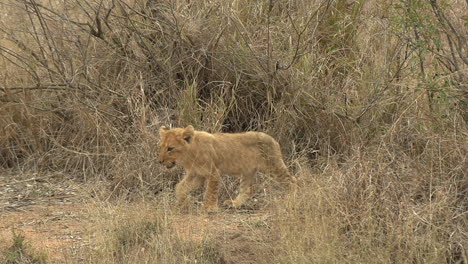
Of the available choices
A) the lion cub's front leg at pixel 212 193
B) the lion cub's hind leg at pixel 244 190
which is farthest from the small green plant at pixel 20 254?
the lion cub's hind leg at pixel 244 190

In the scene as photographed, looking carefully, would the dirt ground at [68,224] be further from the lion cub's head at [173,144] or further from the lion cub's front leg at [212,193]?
the lion cub's head at [173,144]

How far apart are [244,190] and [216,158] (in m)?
0.39

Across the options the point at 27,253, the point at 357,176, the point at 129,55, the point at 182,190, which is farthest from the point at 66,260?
the point at 129,55

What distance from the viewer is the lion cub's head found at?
734 cm

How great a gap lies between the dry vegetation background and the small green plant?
60 centimetres

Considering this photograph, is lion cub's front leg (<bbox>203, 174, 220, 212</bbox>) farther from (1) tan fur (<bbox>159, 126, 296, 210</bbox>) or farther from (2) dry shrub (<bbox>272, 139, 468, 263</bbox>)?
(2) dry shrub (<bbox>272, 139, 468, 263</bbox>)

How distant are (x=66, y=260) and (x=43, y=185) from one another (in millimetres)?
2561

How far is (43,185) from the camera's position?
330 inches

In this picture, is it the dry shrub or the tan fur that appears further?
the tan fur

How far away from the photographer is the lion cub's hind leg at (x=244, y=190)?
7.41m

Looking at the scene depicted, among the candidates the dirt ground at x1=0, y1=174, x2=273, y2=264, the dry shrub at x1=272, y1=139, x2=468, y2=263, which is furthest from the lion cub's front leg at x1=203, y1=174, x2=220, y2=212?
the dry shrub at x1=272, y1=139, x2=468, y2=263

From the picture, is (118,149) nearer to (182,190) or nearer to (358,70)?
(182,190)

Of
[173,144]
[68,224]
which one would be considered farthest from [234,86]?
[68,224]

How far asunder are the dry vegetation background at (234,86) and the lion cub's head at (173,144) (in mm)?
364
